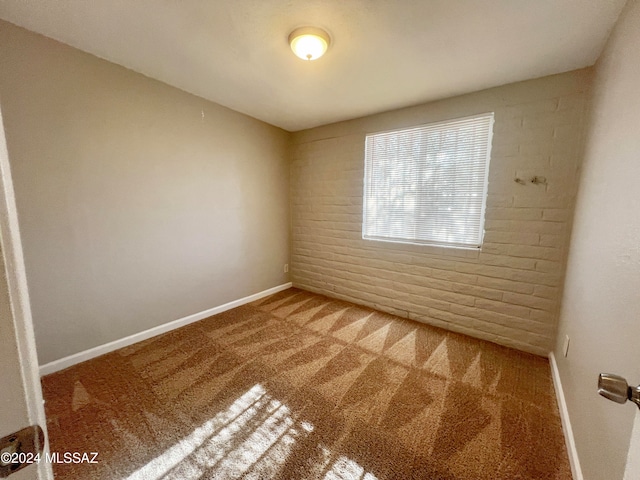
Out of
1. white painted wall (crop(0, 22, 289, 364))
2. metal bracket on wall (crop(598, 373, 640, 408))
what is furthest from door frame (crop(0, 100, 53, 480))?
white painted wall (crop(0, 22, 289, 364))

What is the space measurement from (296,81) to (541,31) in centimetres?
167

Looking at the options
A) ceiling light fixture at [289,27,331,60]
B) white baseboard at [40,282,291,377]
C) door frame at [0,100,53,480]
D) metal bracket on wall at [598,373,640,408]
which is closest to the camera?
door frame at [0,100,53,480]

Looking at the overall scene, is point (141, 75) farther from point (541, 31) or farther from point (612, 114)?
point (612, 114)

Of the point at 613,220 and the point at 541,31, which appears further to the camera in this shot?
the point at 541,31

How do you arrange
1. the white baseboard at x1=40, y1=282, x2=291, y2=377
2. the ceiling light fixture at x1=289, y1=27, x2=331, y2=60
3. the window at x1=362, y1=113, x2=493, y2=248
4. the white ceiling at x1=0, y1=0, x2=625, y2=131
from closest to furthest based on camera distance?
1. the white ceiling at x1=0, y1=0, x2=625, y2=131
2. the ceiling light fixture at x1=289, y1=27, x2=331, y2=60
3. the white baseboard at x1=40, y1=282, x2=291, y2=377
4. the window at x1=362, y1=113, x2=493, y2=248

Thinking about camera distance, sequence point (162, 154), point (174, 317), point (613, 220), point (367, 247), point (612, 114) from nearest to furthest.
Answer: point (613, 220) → point (612, 114) → point (162, 154) → point (174, 317) → point (367, 247)

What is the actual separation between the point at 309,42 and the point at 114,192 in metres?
1.90

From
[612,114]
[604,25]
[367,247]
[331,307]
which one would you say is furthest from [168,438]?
[604,25]

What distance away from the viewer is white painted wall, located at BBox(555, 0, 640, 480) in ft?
2.85

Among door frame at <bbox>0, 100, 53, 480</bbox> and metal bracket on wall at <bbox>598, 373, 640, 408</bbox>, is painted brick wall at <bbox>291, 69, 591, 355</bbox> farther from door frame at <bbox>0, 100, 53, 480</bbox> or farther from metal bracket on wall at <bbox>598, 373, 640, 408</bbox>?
door frame at <bbox>0, 100, 53, 480</bbox>

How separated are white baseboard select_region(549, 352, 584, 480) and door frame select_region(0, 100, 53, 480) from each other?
1953 mm

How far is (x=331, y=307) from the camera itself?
10.1 feet

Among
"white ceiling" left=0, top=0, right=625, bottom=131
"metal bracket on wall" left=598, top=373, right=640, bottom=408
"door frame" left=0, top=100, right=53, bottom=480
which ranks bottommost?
"metal bracket on wall" left=598, top=373, right=640, bottom=408

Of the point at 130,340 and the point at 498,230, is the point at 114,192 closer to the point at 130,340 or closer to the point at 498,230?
the point at 130,340
